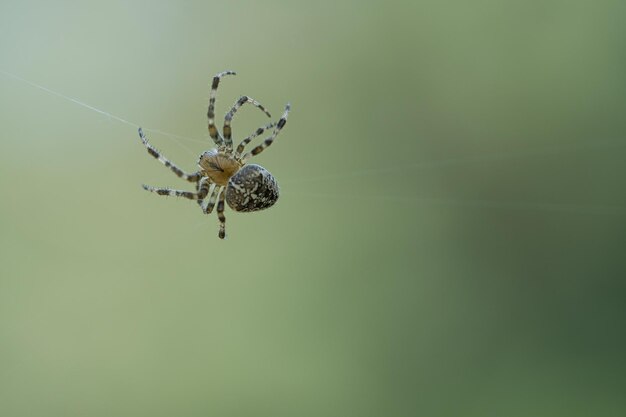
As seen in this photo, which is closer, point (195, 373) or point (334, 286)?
point (195, 373)

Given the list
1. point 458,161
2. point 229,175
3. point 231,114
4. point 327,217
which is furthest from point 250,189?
point 458,161

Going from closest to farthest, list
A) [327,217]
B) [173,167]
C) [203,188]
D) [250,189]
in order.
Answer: [250,189]
[173,167]
[203,188]
[327,217]

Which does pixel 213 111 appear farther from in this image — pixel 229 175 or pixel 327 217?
pixel 327 217

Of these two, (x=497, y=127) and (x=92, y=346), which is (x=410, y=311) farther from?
(x=92, y=346)

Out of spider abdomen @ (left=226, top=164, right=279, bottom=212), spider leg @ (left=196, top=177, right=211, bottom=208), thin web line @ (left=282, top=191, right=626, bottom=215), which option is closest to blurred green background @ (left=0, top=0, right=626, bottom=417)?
thin web line @ (left=282, top=191, right=626, bottom=215)

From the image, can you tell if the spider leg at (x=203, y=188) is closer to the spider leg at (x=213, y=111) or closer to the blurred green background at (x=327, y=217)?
the spider leg at (x=213, y=111)

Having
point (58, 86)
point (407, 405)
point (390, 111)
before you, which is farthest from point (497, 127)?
point (58, 86)

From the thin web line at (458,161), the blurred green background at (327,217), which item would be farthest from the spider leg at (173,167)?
the thin web line at (458,161)
